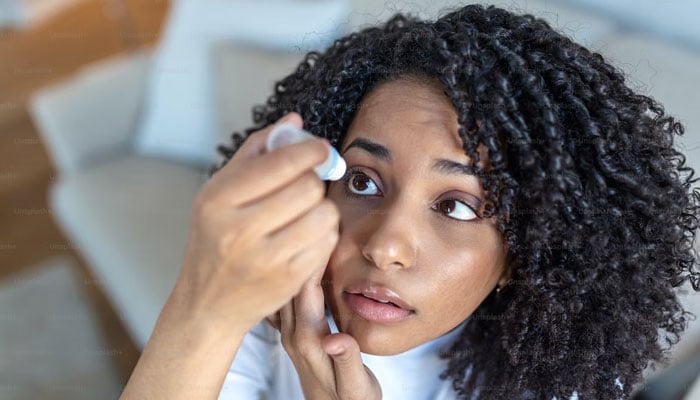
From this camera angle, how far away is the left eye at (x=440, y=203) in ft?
2.92

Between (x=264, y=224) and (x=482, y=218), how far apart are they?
1.29ft

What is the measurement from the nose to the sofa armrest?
1444 mm

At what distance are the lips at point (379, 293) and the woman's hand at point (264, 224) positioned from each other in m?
0.22

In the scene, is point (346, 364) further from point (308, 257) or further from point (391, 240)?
point (308, 257)

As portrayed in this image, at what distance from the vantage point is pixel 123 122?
2.13 meters

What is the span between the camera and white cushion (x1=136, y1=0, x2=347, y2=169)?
6.40ft

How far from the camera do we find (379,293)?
2.84 ft

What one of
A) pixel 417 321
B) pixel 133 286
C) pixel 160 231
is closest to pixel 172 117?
pixel 160 231

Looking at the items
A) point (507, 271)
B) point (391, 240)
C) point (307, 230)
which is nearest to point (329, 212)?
point (307, 230)

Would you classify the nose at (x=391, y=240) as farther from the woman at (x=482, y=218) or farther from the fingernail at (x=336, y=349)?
the fingernail at (x=336, y=349)

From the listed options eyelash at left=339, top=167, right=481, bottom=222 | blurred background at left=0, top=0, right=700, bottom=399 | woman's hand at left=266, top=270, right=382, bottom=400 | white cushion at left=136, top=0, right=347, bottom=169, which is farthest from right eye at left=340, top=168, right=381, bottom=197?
white cushion at left=136, top=0, right=347, bottom=169

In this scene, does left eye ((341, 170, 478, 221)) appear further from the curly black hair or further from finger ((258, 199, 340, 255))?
finger ((258, 199, 340, 255))

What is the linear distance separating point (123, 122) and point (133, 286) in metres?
0.63

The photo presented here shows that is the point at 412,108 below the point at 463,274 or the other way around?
Answer: the other way around
